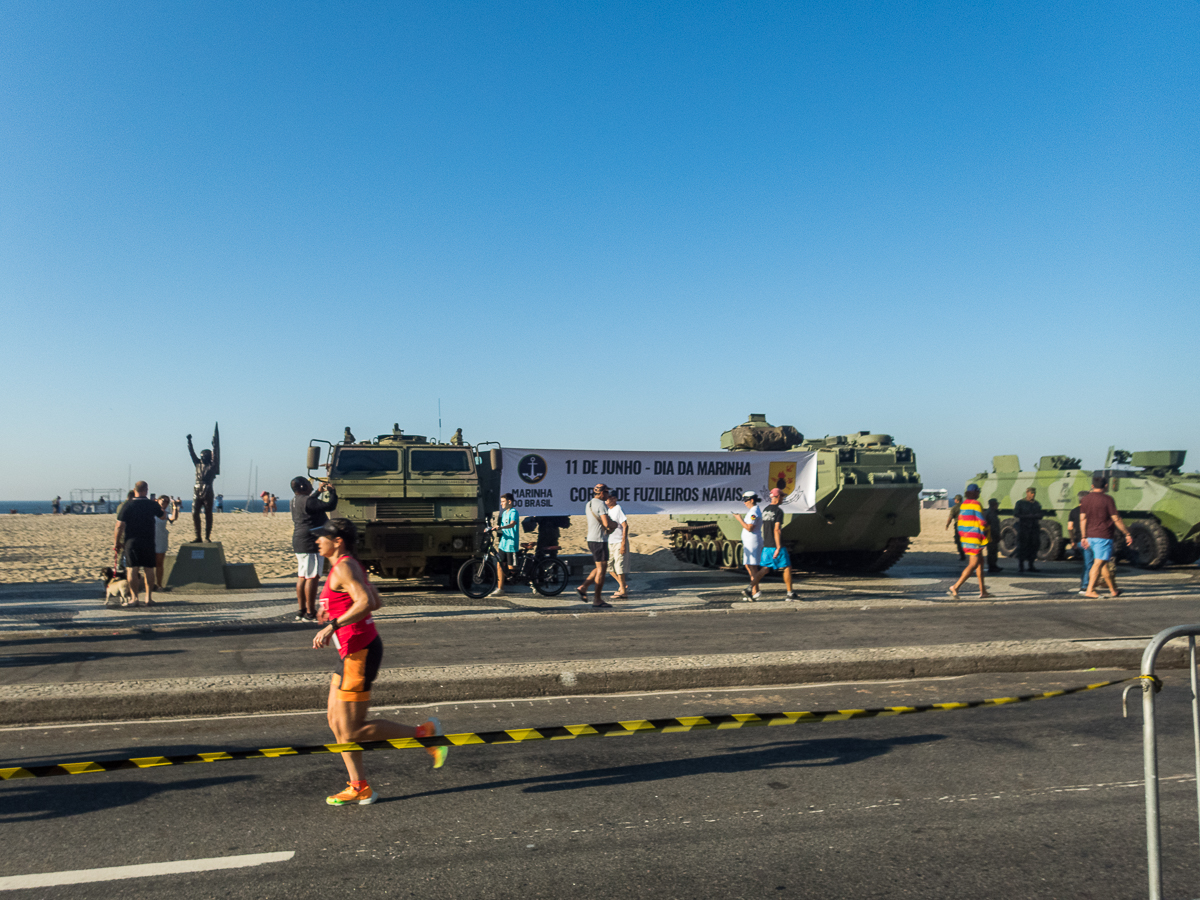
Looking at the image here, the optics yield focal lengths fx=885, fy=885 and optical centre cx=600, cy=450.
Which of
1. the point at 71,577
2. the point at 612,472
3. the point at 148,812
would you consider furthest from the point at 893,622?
the point at 71,577

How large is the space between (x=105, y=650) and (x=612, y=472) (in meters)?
9.60

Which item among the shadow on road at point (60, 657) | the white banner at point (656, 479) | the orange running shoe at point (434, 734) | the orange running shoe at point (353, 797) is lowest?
the orange running shoe at point (353, 797)

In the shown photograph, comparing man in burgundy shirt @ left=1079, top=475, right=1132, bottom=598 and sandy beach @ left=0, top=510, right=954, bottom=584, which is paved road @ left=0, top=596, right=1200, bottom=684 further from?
sandy beach @ left=0, top=510, right=954, bottom=584

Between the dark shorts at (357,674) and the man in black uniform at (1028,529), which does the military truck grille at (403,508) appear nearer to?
the dark shorts at (357,674)

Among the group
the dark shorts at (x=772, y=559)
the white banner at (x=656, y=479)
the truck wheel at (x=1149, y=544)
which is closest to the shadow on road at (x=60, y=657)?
the white banner at (x=656, y=479)

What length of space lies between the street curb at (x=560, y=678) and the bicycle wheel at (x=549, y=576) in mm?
5884

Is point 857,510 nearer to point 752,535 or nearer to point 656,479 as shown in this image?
point 656,479

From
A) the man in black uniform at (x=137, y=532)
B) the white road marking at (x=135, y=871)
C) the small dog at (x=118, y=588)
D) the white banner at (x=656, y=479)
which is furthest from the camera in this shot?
the white banner at (x=656, y=479)

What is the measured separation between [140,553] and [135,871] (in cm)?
958

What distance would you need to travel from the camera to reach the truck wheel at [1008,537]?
839 inches

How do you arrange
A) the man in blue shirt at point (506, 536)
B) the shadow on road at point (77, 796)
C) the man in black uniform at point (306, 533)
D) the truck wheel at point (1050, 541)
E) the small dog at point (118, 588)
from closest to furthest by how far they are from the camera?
the shadow on road at point (77, 796)
the man in black uniform at point (306, 533)
the small dog at point (118, 588)
the man in blue shirt at point (506, 536)
the truck wheel at point (1050, 541)

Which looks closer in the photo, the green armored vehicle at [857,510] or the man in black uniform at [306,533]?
the man in black uniform at [306,533]

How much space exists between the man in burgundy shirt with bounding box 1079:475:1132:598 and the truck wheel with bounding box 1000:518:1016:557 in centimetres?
770

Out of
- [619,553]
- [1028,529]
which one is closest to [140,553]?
[619,553]
